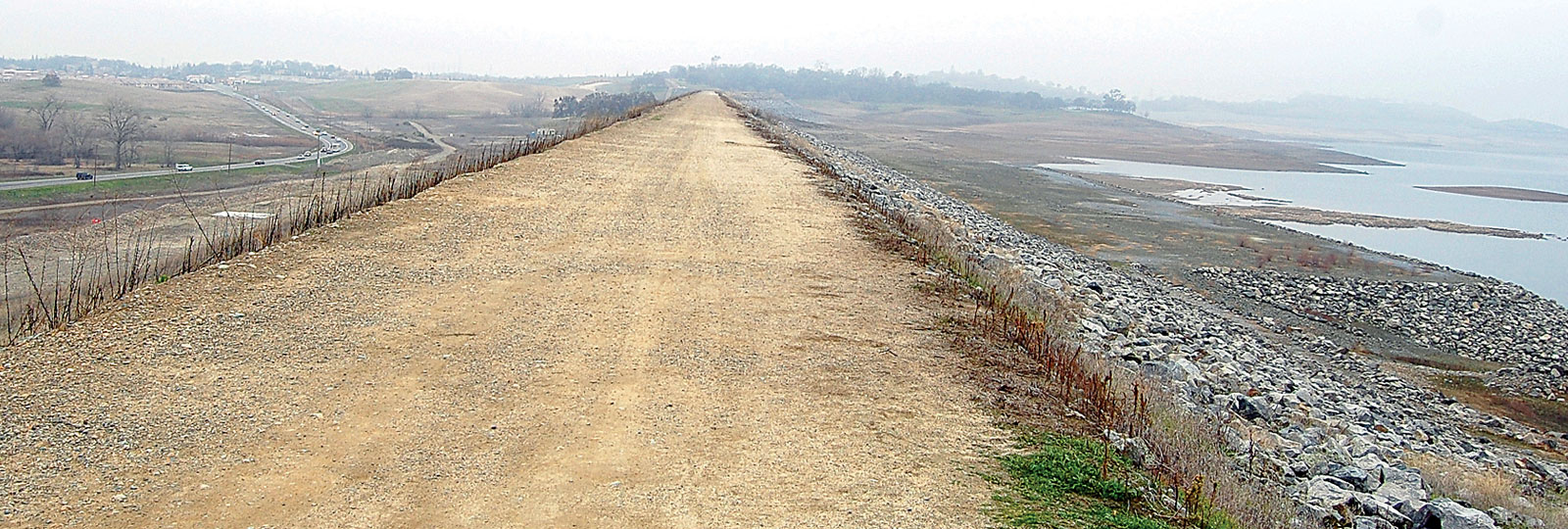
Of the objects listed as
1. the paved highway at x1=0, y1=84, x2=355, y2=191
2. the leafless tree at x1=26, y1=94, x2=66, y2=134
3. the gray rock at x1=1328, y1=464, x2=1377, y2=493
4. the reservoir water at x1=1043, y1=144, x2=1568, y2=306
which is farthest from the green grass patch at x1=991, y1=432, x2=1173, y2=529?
the leafless tree at x1=26, y1=94, x2=66, y2=134

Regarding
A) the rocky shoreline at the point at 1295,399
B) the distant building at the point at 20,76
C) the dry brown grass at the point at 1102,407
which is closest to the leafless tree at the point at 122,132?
the rocky shoreline at the point at 1295,399

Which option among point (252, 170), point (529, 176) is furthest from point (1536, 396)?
→ point (252, 170)

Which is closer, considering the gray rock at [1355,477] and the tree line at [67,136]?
the gray rock at [1355,477]

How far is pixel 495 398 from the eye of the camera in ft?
16.4

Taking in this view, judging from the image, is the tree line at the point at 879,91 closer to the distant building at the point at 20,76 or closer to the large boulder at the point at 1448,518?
the distant building at the point at 20,76

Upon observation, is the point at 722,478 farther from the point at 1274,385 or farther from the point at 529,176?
the point at 529,176

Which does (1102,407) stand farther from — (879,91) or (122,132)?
(879,91)

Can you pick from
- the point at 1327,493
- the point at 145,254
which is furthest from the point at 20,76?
the point at 1327,493

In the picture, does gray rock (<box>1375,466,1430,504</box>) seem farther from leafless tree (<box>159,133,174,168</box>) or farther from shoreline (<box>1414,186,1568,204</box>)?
shoreline (<box>1414,186,1568,204</box>)

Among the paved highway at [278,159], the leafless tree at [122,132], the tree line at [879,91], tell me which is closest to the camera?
the paved highway at [278,159]

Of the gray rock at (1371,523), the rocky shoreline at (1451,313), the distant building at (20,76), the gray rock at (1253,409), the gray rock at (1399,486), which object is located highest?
the distant building at (20,76)

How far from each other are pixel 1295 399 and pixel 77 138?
150 ft

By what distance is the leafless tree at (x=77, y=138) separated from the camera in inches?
1559

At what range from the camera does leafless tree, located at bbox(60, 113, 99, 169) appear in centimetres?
3959
